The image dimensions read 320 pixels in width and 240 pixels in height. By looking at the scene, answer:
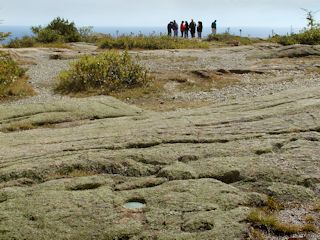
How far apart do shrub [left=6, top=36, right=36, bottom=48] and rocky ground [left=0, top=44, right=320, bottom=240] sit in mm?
46091

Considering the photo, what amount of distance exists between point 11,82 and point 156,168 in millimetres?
22880

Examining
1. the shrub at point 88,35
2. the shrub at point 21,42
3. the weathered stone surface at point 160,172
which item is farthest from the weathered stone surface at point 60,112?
the shrub at point 88,35

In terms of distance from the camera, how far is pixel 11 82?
33812 mm

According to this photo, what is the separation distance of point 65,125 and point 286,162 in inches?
390

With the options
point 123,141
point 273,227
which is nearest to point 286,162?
point 273,227

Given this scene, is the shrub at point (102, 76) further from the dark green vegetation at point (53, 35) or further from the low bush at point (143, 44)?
the dark green vegetation at point (53, 35)

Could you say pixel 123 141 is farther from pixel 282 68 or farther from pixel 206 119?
pixel 282 68

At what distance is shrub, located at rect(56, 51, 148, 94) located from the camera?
32.3 meters

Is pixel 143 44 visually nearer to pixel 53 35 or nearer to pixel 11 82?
pixel 53 35

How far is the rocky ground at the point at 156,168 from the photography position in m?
11.3

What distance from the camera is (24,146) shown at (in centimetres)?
1628

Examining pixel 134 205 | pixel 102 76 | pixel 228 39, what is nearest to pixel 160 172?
pixel 134 205

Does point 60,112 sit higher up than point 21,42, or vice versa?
point 21,42

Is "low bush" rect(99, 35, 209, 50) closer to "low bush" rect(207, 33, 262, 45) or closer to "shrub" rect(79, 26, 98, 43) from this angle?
"low bush" rect(207, 33, 262, 45)
